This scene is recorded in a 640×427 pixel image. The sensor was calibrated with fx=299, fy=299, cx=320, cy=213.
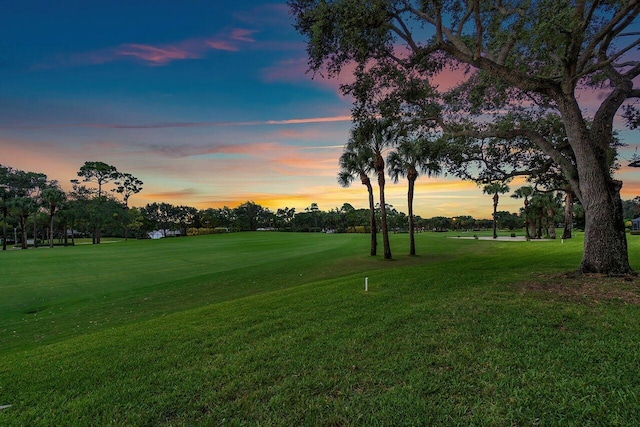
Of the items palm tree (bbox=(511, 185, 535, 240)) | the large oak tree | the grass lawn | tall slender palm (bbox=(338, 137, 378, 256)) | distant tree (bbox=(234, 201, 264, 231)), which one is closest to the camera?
the grass lawn

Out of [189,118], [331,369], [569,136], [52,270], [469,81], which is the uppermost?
[189,118]

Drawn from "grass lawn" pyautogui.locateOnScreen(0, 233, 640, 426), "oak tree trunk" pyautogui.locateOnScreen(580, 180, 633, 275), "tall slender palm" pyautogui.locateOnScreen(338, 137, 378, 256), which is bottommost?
"grass lawn" pyautogui.locateOnScreen(0, 233, 640, 426)

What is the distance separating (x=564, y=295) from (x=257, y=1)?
13.6m

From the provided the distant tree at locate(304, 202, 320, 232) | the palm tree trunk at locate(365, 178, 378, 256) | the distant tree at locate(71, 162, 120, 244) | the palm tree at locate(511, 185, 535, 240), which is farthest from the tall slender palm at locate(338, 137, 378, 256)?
the distant tree at locate(304, 202, 320, 232)

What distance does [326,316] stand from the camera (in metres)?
6.52

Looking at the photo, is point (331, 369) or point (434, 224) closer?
point (331, 369)

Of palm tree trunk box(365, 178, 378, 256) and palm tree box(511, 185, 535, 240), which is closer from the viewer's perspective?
palm tree trunk box(365, 178, 378, 256)

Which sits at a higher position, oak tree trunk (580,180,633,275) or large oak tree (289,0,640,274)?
large oak tree (289,0,640,274)

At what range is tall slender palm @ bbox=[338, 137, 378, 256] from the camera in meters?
26.2

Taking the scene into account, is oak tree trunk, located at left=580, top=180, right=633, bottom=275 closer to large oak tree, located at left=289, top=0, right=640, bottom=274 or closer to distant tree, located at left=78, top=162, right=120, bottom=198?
large oak tree, located at left=289, top=0, right=640, bottom=274

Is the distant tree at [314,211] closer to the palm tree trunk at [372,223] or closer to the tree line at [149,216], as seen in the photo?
the tree line at [149,216]

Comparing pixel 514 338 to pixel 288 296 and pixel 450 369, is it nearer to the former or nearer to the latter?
pixel 450 369

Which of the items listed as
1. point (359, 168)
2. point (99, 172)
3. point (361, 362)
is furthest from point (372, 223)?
point (99, 172)

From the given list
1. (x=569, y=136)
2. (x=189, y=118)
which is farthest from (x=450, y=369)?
(x=189, y=118)
